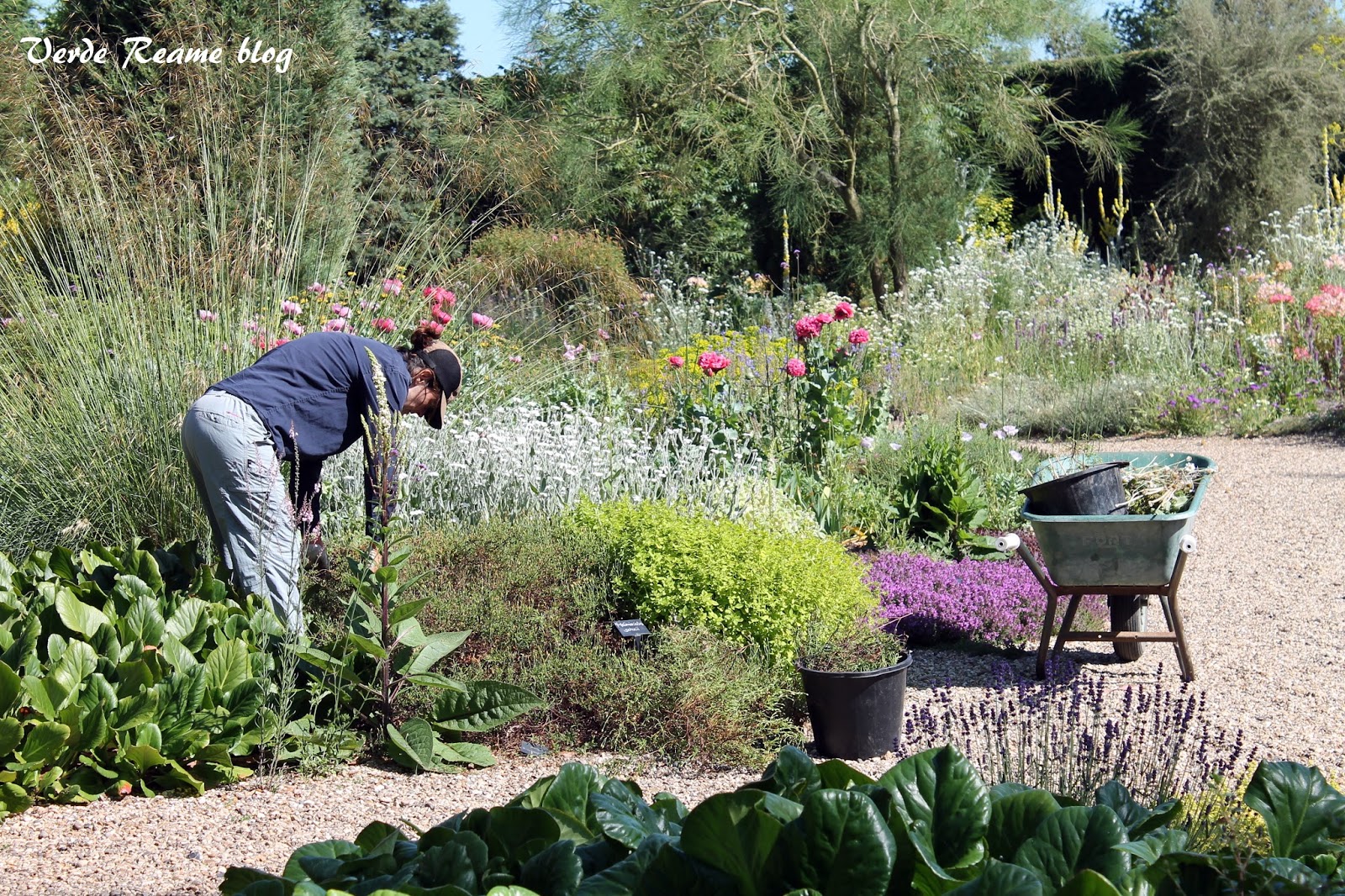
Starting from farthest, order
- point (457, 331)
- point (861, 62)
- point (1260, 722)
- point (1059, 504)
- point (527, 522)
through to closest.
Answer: point (861, 62)
point (457, 331)
point (527, 522)
point (1059, 504)
point (1260, 722)

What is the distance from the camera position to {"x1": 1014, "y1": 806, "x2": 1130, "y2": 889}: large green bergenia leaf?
4.65ft

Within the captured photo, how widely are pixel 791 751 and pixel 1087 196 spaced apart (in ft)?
52.6

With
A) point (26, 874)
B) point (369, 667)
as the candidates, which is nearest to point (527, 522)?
point (369, 667)

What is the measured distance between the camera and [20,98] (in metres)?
5.96

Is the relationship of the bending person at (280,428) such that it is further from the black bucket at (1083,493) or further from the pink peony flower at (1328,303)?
the pink peony flower at (1328,303)

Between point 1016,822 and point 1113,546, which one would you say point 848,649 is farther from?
point 1016,822

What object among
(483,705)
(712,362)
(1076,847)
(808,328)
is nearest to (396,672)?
(483,705)

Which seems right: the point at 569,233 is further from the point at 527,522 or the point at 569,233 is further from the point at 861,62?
the point at 527,522

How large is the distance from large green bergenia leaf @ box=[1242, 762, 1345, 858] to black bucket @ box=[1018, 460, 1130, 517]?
2.61 meters

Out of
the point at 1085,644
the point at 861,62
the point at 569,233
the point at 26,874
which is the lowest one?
the point at 1085,644

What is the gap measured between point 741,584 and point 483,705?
41.2 inches

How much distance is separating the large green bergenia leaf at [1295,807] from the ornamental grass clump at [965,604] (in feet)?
9.55

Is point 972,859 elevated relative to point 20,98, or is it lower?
lower

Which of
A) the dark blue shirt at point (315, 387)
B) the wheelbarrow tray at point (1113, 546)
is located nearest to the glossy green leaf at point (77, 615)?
the dark blue shirt at point (315, 387)
